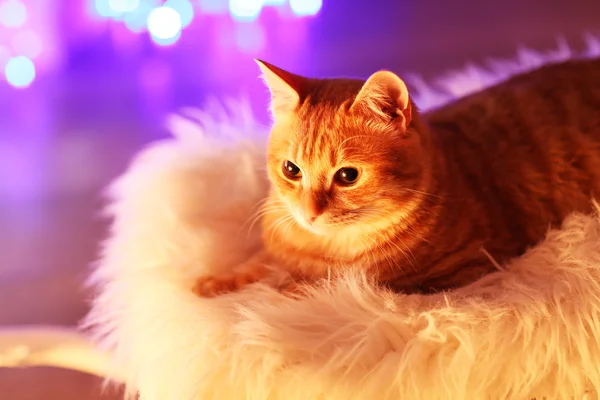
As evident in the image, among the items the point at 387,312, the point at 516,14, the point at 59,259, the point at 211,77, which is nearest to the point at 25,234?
the point at 59,259

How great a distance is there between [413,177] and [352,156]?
0.11 meters

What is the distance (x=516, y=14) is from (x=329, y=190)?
88.5 inches

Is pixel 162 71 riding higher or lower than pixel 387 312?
higher

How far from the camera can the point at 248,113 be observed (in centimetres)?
139

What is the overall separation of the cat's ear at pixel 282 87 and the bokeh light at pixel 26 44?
8.51 ft

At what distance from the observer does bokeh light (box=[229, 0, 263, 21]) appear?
3.24m

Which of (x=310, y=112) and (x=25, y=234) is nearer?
(x=310, y=112)

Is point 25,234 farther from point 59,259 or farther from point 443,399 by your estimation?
point 443,399

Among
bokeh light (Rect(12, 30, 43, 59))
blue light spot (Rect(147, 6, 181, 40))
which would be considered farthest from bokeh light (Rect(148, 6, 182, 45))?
bokeh light (Rect(12, 30, 43, 59))

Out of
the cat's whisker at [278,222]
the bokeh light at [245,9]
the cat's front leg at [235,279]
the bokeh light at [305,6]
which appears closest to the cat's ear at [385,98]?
the cat's whisker at [278,222]

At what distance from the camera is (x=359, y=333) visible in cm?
78

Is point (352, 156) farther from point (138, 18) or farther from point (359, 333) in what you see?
point (138, 18)

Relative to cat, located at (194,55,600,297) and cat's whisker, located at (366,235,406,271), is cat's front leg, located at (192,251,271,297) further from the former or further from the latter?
cat's whisker, located at (366,235,406,271)

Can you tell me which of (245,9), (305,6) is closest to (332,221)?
(305,6)
